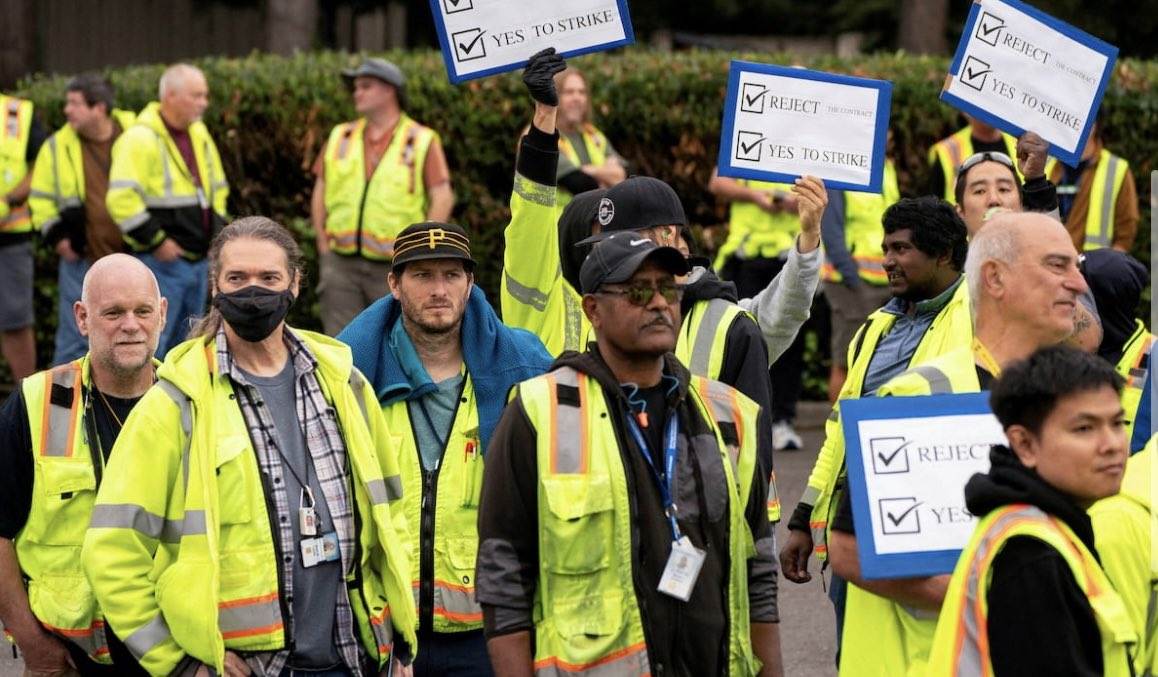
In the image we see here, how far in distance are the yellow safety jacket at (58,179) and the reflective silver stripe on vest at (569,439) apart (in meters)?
8.08

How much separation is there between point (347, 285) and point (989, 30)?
5540mm

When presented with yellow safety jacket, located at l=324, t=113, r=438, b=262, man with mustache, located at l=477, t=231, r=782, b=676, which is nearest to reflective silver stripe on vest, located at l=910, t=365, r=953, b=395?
man with mustache, located at l=477, t=231, r=782, b=676

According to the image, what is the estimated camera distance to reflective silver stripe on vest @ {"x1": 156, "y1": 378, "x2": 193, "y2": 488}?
4.48 metres

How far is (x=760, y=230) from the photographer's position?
11.1m

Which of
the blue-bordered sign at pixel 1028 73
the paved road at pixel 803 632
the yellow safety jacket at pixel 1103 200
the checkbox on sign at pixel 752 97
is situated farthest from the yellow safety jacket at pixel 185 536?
the yellow safety jacket at pixel 1103 200

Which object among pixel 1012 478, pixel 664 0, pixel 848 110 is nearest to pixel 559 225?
pixel 848 110

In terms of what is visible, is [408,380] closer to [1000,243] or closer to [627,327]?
[627,327]

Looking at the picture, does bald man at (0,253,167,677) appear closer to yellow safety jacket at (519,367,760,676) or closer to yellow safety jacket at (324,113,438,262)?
yellow safety jacket at (519,367,760,676)

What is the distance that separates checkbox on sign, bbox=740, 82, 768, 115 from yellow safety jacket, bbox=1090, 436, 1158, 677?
10.2ft

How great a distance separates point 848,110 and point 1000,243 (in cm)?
218

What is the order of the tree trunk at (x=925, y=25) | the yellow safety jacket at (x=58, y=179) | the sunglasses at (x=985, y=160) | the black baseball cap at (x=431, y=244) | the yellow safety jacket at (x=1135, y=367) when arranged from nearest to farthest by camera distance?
the black baseball cap at (x=431, y=244)
the yellow safety jacket at (x=1135, y=367)
the sunglasses at (x=985, y=160)
the yellow safety jacket at (x=58, y=179)
the tree trunk at (x=925, y=25)

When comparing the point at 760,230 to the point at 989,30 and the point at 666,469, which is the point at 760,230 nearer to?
the point at 989,30

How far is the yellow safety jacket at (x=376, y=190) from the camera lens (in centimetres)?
1119

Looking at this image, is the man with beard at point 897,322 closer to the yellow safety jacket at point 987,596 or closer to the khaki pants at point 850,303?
the yellow safety jacket at point 987,596
